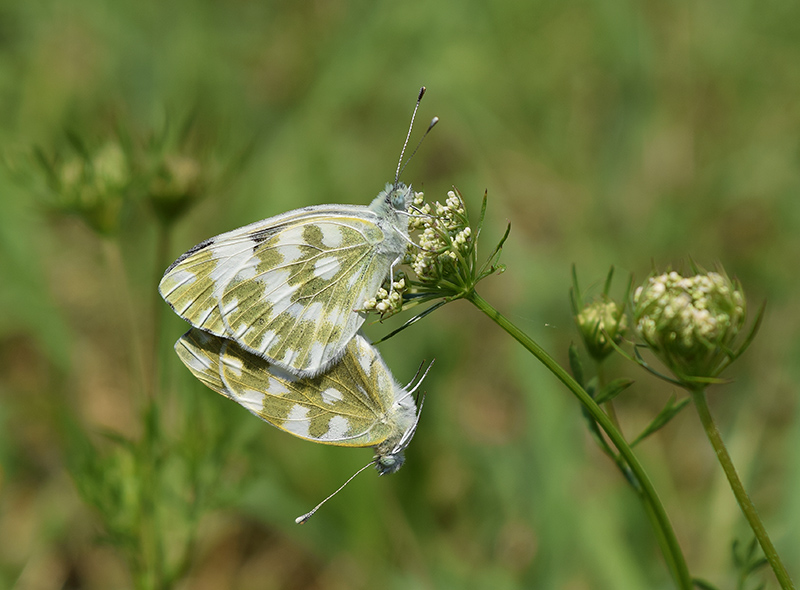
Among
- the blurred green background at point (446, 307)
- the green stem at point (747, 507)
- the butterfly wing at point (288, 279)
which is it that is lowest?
the blurred green background at point (446, 307)

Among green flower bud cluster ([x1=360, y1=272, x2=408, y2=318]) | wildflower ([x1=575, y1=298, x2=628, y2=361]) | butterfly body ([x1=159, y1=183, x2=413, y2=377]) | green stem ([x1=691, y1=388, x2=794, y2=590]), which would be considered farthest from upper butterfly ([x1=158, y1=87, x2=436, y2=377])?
green stem ([x1=691, y1=388, x2=794, y2=590])

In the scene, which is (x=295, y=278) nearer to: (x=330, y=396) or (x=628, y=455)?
(x=330, y=396)

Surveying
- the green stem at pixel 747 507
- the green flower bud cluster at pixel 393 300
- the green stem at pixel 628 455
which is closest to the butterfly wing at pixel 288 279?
the green flower bud cluster at pixel 393 300

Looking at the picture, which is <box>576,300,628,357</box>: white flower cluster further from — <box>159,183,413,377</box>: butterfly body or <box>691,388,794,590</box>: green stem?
<box>159,183,413,377</box>: butterfly body

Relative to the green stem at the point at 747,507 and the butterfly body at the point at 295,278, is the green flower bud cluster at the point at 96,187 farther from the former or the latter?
the green stem at the point at 747,507

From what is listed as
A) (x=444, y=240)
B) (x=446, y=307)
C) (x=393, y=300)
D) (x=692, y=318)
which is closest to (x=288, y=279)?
(x=393, y=300)

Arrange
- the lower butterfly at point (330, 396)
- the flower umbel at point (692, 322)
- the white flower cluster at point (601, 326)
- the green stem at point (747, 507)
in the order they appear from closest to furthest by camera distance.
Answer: the green stem at point (747, 507)
the flower umbel at point (692, 322)
the white flower cluster at point (601, 326)
the lower butterfly at point (330, 396)
